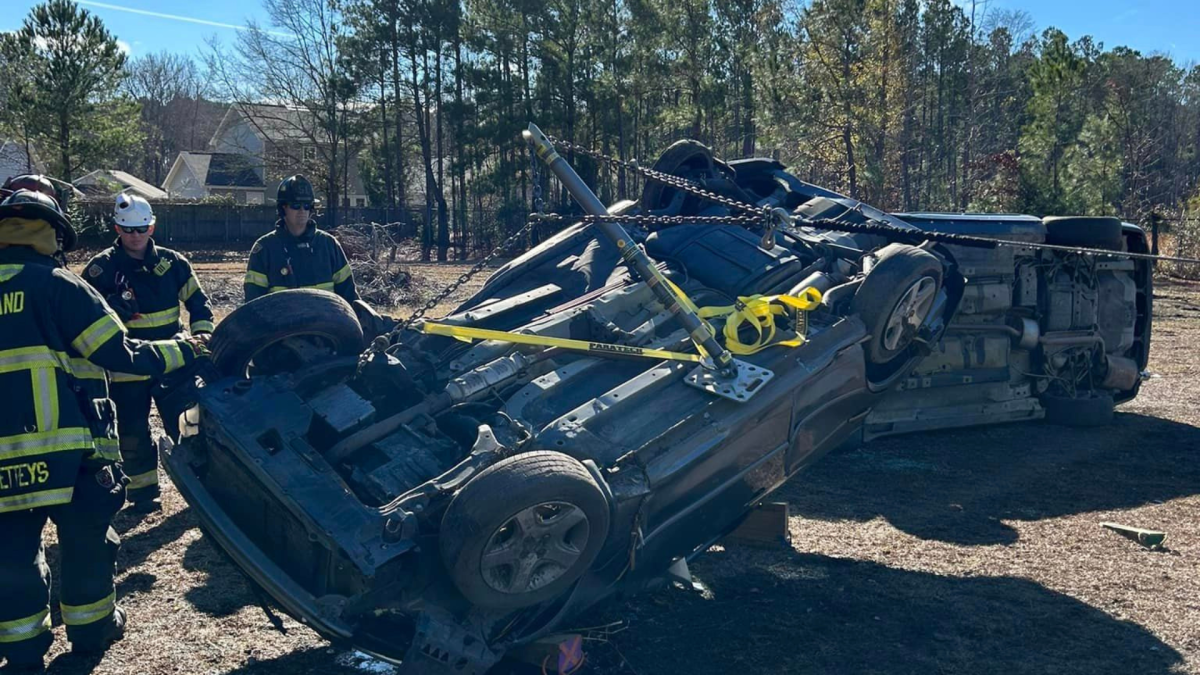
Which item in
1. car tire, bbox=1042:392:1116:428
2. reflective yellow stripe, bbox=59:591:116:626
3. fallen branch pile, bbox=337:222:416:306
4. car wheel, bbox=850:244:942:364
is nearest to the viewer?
reflective yellow stripe, bbox=59:591:116:626

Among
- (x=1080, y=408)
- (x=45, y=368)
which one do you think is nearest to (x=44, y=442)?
(x=45, y=368)

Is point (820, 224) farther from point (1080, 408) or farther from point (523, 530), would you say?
point (1080, 408)

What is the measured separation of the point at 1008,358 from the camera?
7.95 meters

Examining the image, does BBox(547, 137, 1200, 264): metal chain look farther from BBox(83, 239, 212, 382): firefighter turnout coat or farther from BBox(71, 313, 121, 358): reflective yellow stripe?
BBox(83, 239, 212, 382): firefighter turnout coat

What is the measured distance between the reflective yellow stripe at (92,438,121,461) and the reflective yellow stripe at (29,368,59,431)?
0.23 metres

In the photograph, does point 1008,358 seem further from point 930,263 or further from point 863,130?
point 863,130

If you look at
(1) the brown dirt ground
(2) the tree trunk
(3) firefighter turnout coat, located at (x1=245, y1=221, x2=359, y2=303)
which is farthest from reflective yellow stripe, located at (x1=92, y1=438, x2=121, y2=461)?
(2) the tree trunk

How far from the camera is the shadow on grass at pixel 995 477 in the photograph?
627 centimetres

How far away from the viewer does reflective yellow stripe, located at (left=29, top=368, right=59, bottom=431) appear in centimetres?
392

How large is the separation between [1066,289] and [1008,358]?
2.90 ft

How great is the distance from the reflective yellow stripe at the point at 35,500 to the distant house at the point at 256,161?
1310 inches

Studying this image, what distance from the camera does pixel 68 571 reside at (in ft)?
13.6

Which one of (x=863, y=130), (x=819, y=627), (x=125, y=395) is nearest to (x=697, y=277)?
(x=819, y=627)

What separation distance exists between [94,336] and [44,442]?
457 millimetres
